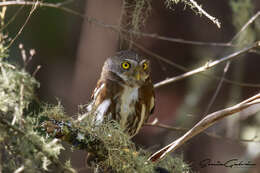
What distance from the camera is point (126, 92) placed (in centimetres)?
328

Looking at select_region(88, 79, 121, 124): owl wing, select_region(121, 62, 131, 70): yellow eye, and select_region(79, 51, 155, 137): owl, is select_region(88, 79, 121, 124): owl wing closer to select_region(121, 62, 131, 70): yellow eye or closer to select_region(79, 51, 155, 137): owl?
select_region(79, 51, 155, 137): owl

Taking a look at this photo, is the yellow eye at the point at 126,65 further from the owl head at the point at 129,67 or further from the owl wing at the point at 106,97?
the owl wing at the point at 106,97

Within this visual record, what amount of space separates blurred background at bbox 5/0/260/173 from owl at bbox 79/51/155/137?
1509 millimetres

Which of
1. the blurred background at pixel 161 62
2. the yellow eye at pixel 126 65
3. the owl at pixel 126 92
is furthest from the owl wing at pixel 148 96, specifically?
the blurred background at pixel 161 62

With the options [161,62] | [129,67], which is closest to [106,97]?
[129,67]

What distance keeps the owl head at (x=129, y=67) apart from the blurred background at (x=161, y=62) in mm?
1516

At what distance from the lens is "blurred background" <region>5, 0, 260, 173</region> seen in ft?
17.7

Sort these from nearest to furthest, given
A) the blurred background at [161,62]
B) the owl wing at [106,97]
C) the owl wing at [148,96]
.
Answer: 1. the owl wing at [106,97]
2. the owl wing at [148,96]
3. the blurred background at [161,62]

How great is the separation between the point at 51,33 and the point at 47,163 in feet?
18.1

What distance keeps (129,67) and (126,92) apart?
0.24 meters

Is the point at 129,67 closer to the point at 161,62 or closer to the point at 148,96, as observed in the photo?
the point at 148,96

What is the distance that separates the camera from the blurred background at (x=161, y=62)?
17.7ft

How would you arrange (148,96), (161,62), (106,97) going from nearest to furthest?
1. (106,97)
2. (148,96)
3. (161,62)

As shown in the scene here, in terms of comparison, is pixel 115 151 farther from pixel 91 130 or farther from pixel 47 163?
pixel 47 163
